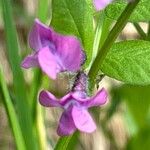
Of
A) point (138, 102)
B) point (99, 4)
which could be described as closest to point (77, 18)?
point (99, 4)

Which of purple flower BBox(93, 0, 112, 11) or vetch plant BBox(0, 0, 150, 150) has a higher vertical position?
purple flower BBox(93, 0, 112, 11)

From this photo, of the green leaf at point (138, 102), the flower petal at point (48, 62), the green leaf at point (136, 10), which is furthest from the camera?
the green leaf at point (138, 102)

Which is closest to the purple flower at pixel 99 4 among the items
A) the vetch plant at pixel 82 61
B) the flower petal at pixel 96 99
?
the vetch plant at pixel 82 61

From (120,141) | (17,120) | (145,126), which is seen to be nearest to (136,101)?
(145,126)

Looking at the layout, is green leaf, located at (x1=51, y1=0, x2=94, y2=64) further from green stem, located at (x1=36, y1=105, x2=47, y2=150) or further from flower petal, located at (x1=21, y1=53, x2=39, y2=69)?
green stem, located at (x1=36, y1=105, x2=47, y2=150)

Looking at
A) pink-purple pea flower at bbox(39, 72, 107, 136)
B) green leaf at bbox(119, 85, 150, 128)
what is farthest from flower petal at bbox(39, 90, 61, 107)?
green leaf at bbox(119, 85, 150, 128)

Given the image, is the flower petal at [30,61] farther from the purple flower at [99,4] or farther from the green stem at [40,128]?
the green stem at [40,128]

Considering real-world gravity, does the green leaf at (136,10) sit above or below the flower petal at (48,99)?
above
